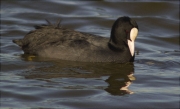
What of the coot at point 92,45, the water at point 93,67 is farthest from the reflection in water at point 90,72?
the coot at point 92,45

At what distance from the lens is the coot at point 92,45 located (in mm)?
10742

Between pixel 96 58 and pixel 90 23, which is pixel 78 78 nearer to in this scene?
pixel 96 58

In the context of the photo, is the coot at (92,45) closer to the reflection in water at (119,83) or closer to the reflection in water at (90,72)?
the reflection in water at (90,72)

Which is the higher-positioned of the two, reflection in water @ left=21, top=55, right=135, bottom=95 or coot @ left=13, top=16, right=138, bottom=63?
coot @ left=13, top=16, right=138, bottom=63

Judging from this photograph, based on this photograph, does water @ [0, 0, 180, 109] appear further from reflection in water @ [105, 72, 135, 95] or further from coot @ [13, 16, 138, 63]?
coot @ [13, 16, 138, 63]

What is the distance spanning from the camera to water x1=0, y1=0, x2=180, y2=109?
831 cm

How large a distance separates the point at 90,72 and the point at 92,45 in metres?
0.77

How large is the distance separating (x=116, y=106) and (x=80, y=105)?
469mm

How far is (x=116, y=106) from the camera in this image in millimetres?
8039

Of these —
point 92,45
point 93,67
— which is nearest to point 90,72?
point 93,67

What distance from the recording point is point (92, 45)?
1075 centimetres

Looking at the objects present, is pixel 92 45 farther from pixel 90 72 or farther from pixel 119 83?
pixel 119 83

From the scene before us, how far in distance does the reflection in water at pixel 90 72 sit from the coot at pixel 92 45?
0.11 meters

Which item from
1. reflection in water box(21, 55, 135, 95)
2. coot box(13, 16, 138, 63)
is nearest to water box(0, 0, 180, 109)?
reflection in water box(21, 55, 135, 95)
